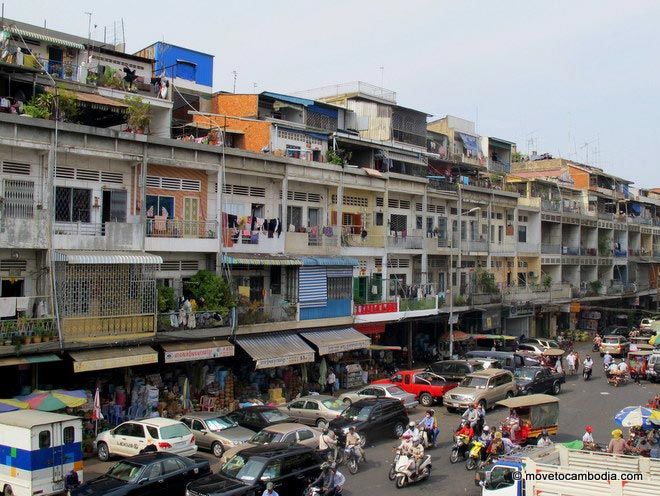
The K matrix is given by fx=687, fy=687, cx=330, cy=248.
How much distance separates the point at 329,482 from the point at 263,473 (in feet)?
5.21

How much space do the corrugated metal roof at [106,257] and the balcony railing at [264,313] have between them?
4610 millimetres

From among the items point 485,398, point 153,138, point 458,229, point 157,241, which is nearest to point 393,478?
point 485,398

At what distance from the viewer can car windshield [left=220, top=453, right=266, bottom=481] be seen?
1628 centimetres

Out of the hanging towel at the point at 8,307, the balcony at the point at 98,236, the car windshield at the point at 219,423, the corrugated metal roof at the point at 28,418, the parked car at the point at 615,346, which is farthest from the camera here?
the parked car at the point at 615,346

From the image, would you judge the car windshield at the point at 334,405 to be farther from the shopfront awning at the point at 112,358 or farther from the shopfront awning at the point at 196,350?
the shopfront awning at the point at 112,358

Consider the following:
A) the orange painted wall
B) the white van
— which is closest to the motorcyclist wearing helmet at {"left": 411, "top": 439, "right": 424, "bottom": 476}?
the white van

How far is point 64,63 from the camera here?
28.5 metres

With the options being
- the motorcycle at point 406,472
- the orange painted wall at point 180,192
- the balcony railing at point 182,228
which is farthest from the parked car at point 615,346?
the motorcycle at point 406,472

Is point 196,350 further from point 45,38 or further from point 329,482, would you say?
point 45,38

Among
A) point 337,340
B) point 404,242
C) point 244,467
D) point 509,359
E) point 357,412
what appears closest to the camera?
point 244,467

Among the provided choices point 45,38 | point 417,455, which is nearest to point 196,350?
point 417,455

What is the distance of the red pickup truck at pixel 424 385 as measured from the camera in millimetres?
29969

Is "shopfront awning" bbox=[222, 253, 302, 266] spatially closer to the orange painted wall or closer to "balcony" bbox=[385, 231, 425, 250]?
the orange painted wall

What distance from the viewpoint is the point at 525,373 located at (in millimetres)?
31391
